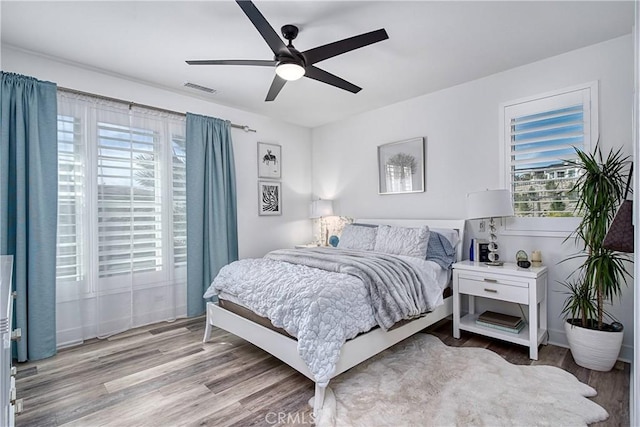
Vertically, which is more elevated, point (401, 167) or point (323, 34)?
point (323, 34)

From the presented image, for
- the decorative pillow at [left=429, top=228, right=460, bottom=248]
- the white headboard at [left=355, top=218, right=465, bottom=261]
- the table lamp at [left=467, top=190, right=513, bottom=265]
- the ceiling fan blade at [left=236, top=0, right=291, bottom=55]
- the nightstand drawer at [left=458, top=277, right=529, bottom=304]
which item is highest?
the ceiling fan blade at [left=236, top=0, right=291, bottom=55]

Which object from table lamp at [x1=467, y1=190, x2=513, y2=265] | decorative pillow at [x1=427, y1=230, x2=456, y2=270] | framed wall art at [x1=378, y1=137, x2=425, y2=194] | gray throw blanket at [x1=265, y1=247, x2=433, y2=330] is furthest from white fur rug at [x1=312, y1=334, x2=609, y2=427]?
framed wall art at [x1=378, y1=137, x2=425, y2=194]

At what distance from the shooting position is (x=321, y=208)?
4695mm

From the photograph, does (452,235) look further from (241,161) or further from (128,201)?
(128,201)

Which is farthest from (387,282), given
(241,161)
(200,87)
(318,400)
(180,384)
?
(200,87)

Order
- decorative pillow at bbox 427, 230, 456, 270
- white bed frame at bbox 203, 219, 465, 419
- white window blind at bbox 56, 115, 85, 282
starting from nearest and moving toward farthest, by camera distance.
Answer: white bed frame at bbox 203, 219, 465, 419 → white window blind at bbox 56, 115, 85, 282 → decorative pillow at bbox 427, 230, 456, 270

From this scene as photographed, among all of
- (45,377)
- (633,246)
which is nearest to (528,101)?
(633,246)

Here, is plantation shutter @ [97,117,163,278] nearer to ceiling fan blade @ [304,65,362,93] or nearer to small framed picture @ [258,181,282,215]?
small framed picture @ [258,181,282,215]

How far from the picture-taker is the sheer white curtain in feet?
9.87

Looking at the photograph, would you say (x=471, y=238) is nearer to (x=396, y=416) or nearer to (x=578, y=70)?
(x=578, y=70)

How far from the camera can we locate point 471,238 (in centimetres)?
345

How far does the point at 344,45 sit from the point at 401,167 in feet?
7.19

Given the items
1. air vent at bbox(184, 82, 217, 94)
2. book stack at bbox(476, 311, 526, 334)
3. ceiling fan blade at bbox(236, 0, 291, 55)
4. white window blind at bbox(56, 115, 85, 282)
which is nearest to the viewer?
ceiling fan blade at bbox(236, 0, 291, 55)

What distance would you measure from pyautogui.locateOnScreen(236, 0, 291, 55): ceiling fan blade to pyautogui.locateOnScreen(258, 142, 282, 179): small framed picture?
2.39 m
